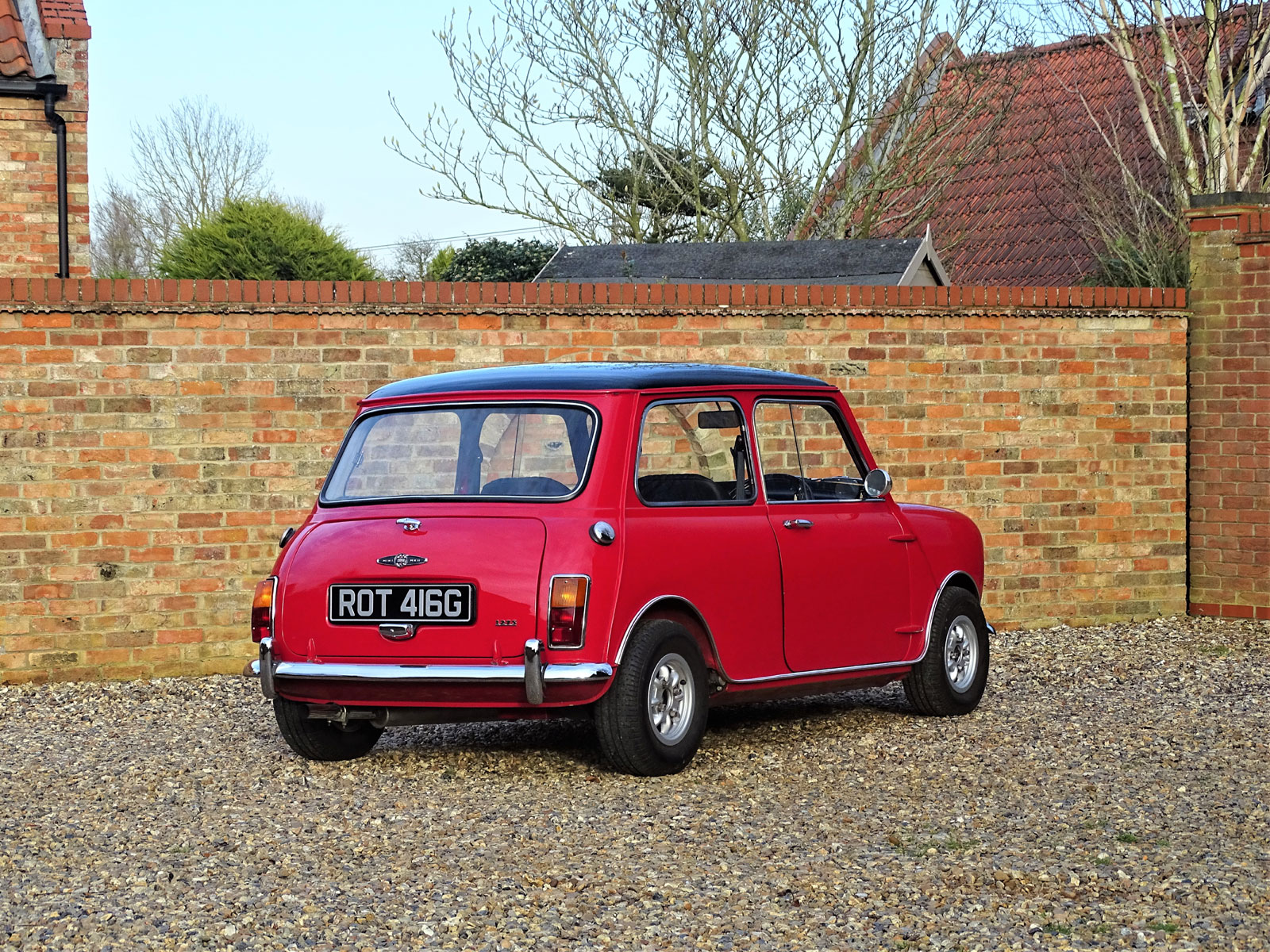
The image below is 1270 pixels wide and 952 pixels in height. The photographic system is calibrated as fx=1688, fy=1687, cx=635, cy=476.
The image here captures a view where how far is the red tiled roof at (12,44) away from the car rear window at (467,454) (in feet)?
32.3

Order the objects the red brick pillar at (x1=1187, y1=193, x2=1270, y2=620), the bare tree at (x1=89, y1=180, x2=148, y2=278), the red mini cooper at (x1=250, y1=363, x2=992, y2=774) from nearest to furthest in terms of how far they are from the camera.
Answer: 1. the red mini cooper at (x1=250, y1=363, x2=992, y2=774)
2. the red brick pillar at (x1=1187, y1=193, x2=1270, y2=620)
3. the bare tree at (x1=89, y1=180, x2=148, y2=278)

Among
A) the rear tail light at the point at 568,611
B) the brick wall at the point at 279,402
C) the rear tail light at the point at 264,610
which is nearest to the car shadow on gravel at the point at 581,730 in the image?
the rear tail light at the point at 568,611

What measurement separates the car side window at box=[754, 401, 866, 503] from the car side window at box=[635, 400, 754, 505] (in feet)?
0.44

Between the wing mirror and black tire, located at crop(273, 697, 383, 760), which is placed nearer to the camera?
black tire, located at crop(273, 697, 383, 760)

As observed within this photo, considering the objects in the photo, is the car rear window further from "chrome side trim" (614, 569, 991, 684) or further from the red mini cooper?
"chrome side trim" (614, 569, 991, 684)

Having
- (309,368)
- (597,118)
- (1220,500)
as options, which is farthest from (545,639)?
(597,118)

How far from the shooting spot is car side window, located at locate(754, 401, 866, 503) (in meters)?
7.85

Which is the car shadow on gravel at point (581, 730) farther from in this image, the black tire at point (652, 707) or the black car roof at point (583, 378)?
the black car roof at point (583, 378)

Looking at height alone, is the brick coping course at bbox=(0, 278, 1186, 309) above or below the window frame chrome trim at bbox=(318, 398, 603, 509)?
above

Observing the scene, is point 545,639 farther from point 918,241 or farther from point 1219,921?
point 918,241

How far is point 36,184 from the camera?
15641 millimetres

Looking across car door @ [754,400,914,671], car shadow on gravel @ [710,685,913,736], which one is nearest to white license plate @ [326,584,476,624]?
car door @ [754,400,914,671]

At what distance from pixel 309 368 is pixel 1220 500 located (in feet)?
21.6

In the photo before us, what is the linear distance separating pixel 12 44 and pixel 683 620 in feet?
38.3
